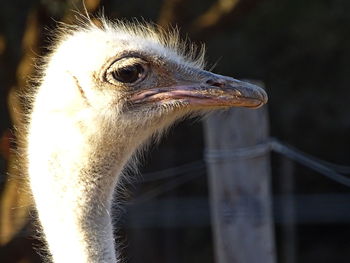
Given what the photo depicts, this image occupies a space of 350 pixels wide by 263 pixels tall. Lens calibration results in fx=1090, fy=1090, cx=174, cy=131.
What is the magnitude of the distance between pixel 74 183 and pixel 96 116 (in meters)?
0.20

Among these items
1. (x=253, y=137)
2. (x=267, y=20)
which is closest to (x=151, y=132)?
(x=253, y=137)

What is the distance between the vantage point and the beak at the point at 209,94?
3.14 meters

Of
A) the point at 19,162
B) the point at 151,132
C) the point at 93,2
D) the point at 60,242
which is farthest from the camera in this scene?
the point at 93,2

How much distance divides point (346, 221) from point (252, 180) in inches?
188

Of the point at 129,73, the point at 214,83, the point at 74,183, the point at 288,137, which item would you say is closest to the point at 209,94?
the point at 214,83

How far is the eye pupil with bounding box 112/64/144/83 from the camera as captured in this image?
3152mm

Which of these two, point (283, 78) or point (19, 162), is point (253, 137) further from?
point (283, 78)

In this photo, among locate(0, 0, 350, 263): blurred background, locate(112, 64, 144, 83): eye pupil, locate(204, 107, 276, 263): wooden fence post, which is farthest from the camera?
locate(0, 0, 350, 263): blurred background

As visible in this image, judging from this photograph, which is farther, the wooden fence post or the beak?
the wooden fence post

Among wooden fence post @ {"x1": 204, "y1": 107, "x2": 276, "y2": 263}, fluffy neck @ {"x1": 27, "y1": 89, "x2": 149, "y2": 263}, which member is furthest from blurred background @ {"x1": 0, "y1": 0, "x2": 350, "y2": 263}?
fluffy neck @ {"x1": 27, "y1": 89, "x2": 149, "y2": 263}

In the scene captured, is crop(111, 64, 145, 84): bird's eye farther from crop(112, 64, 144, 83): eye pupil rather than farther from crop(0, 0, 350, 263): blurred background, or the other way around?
crop(0, 0, 350, 263): blurred background

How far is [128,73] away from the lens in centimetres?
318

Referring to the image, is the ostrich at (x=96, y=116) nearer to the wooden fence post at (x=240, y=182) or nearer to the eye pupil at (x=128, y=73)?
the eye pupil at (x=128, y=73)

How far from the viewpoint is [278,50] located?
8.78 m
